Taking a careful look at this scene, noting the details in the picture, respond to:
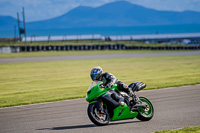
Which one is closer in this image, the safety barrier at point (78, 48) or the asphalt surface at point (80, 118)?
the asphalt surface at point (80, 118)

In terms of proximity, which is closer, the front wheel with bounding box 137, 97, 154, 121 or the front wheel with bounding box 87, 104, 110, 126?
the front wheel with bounding box 87, 104, 110, 126

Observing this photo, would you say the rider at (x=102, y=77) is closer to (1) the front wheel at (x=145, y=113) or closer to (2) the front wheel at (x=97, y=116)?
(2) the front wheel at (x=97, y=116)

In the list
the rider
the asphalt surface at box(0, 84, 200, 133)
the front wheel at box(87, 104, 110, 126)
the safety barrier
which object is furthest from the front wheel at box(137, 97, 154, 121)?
the safety barrier

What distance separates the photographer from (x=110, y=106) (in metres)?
8.44

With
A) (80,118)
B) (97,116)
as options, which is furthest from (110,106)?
(80,118)

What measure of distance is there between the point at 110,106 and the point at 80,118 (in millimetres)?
1346

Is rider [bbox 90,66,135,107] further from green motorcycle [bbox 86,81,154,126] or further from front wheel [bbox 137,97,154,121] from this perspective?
front wheel [bbox 137,97,154,121]

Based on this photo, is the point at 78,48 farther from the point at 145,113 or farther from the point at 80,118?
the point at 145,113

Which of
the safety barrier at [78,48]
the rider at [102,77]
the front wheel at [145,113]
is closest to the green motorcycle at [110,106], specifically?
the front wheel at [145,113]

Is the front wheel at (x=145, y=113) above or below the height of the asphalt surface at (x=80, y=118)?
above

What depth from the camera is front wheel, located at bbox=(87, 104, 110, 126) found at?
26.5 ft

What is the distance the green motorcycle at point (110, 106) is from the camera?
817cm

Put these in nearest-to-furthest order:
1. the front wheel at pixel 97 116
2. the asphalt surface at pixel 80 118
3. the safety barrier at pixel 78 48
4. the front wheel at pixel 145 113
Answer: the front wheel at pixel 97 116, the asphalt surface at pixel 80 118, the front wheel at pixel 145 113, the safety barrier at pixel 78 48

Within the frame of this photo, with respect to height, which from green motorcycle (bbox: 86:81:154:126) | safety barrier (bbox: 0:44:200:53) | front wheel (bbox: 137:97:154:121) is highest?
safety barrier (bbox: 0:44:200:53)
